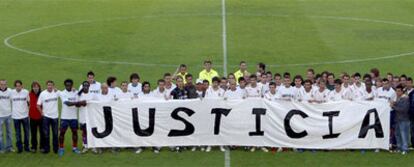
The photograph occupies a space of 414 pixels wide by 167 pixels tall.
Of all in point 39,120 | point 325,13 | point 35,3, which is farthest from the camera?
point 35,3

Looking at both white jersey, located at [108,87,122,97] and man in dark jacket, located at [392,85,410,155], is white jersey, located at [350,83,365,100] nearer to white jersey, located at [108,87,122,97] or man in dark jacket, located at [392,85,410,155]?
man in dark jacket, located at [392,85,410,155]

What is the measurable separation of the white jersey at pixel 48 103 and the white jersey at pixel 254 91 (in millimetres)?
4358

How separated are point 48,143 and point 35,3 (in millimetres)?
25909

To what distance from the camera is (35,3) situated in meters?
45.2

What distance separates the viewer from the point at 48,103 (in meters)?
20.0

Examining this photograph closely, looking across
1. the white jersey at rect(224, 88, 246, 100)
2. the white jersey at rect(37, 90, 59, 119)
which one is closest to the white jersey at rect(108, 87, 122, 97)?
the white jersey at rect(37, 90, 59, 119)

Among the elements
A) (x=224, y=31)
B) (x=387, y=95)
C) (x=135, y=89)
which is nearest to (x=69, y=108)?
(x=135, y=89)

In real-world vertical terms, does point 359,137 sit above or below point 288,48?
below

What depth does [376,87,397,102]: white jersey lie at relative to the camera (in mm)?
20516

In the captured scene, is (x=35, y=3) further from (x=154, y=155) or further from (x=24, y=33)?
(x=154, y=155)

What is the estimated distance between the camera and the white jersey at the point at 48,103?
65.7ft

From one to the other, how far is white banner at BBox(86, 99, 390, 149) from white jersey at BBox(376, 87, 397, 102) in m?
0.35

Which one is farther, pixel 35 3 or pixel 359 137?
pixel 35 3

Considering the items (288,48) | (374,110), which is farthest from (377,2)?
(374,110)
